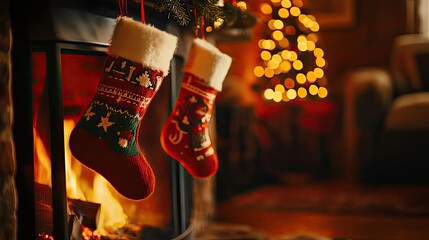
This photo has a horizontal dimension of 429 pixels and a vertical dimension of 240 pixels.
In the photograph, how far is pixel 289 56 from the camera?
11.3 feet

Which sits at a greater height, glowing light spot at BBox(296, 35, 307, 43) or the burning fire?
glowing light spot at BBox(296, 35, 307, 43)

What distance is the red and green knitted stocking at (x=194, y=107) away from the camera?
1514mm

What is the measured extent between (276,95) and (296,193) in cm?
68

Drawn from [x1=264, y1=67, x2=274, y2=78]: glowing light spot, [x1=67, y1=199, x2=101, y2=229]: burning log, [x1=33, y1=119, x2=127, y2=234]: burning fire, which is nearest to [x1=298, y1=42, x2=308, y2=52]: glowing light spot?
[x1=264, y1=67, x2=274, y2=78]: glowing light spot

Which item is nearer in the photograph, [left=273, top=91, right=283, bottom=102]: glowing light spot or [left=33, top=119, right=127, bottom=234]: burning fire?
[left=33, top=119, right=127, bottom=234]: burning fire

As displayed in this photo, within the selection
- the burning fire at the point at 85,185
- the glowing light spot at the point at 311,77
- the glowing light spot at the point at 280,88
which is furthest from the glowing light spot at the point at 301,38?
the burning fire at the point at 85,185

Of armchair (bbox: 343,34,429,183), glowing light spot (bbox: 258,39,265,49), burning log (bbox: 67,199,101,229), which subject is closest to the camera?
burning log (bbox: 67,199,101,229)

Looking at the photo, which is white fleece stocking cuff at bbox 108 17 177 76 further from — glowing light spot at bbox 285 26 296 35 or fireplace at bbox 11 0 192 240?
glowing light spot at bbox 285 26 296 35

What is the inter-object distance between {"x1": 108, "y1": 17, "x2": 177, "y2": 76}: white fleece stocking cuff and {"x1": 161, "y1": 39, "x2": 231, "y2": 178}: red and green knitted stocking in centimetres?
25

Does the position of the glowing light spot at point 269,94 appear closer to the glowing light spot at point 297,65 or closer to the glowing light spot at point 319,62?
the glowing light spot at point 297,65

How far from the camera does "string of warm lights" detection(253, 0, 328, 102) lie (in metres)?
3.44

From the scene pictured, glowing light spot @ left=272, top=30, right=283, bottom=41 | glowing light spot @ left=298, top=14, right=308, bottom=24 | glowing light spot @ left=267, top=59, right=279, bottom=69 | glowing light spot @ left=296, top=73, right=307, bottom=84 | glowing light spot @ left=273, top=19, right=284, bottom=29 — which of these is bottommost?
glowing light spot @ left=296, top=73, right=307, bottom=84

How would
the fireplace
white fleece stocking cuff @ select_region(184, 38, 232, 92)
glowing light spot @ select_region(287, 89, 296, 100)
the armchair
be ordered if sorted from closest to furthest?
the fireplace < white fleece stocking cuff @ select_region(184, 38, 232, 92) < the armchair < glowing light spot @ select_region(287, 89, 296, 100)

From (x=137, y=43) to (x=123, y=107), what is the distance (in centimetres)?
15
